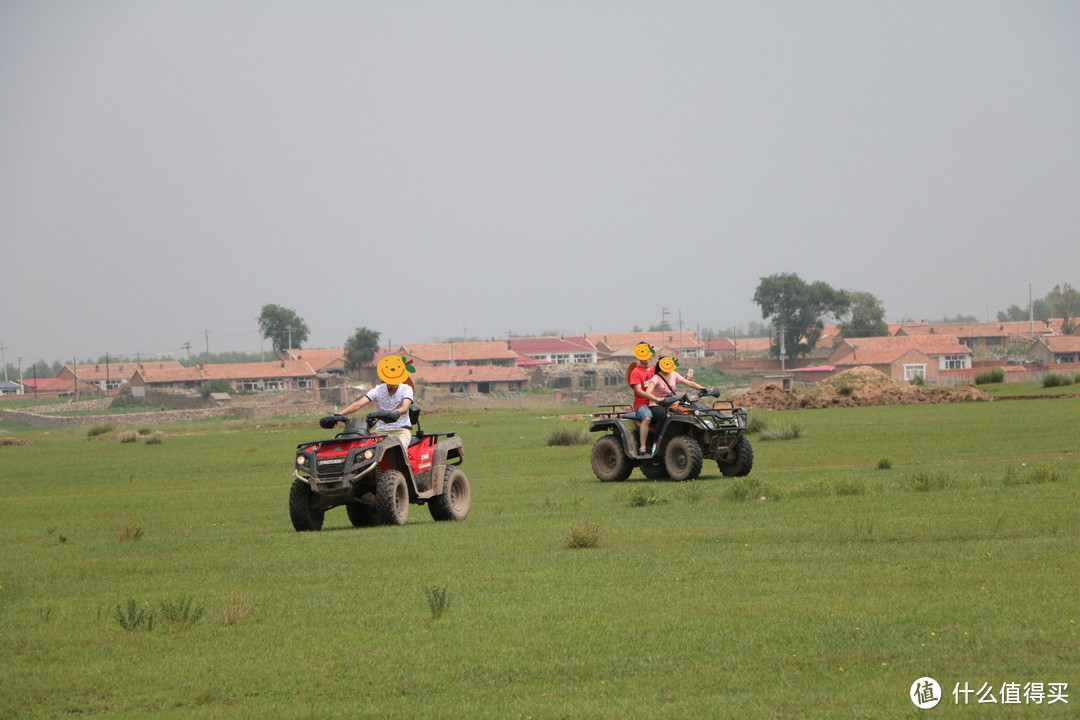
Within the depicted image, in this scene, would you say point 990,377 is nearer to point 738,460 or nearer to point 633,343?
point 738,460

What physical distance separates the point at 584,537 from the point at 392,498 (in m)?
3.42

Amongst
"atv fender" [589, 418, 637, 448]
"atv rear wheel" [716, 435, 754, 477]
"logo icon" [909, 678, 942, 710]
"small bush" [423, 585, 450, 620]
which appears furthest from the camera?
"atv fender" [589, 418, 637, 448]

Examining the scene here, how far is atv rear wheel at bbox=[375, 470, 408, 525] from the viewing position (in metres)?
14.5

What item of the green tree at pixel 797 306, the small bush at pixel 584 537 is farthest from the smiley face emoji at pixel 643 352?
the green tree at pixel 797 306

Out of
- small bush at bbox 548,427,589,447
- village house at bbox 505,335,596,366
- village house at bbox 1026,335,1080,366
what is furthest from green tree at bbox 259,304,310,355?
small bush at bbox 548,427,589,447

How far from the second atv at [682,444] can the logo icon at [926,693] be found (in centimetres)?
1386

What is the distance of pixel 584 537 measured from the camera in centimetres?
1220

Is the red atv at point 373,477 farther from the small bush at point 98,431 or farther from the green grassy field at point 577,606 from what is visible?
the small bush at point 98,431

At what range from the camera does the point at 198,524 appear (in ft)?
55.8

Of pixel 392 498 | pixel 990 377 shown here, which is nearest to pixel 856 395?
pixel 990 377

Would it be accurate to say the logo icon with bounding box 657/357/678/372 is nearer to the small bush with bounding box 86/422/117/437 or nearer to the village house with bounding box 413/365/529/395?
the small bush with bounding box 86/422/117/437

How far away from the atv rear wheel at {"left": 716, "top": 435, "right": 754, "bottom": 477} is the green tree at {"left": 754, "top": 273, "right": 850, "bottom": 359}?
431 feet

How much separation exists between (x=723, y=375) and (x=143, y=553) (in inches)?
4817

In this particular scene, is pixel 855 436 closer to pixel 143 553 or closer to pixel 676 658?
pixel 143 553
